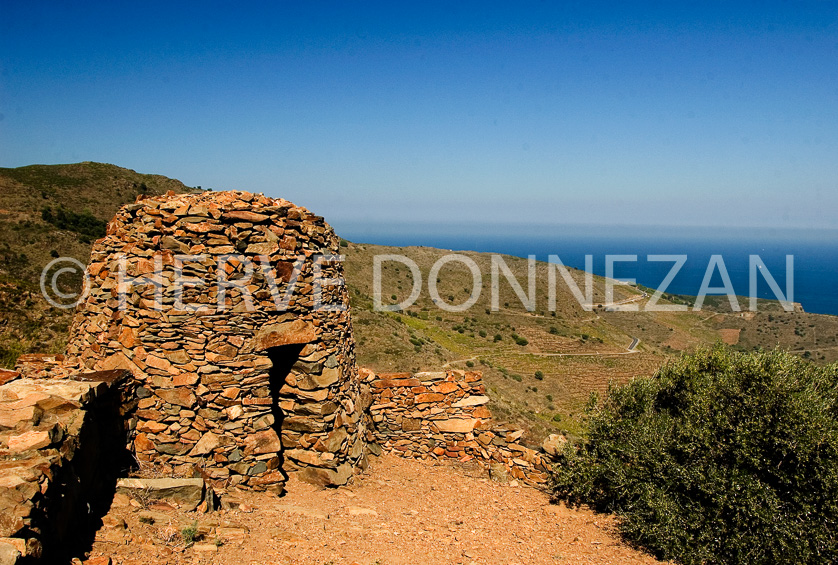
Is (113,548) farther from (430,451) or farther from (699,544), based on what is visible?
(699,544)

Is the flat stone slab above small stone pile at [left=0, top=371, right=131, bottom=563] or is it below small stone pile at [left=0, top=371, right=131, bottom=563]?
below

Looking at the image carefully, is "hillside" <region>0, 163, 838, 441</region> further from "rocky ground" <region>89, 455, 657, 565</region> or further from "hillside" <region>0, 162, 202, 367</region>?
"rocky ground" <region>89, 455, 657, 565</region>

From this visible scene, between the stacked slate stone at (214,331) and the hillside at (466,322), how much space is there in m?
5.12

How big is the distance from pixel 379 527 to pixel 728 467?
5203 millimetres

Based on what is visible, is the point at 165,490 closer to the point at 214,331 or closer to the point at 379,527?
the point at 214,331

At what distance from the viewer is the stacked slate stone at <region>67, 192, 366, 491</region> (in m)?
6.29

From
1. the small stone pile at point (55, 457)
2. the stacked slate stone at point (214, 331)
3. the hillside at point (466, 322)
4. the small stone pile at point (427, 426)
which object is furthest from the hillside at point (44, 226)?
the small stone pile at point (427, 426)

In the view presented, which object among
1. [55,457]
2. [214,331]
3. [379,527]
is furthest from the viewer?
[214,331]

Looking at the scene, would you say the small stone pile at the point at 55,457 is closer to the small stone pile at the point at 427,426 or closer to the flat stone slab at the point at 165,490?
the flat stone slab at the point at 165,490

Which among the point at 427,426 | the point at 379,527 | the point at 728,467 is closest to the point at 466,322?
the point at 427,426

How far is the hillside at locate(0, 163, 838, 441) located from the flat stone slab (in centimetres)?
636

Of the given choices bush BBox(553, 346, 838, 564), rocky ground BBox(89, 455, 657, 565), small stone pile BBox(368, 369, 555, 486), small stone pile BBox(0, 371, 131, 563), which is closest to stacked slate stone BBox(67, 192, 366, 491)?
small stone pile BBox(0, 371, 131, 563)

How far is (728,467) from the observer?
22.5 ft

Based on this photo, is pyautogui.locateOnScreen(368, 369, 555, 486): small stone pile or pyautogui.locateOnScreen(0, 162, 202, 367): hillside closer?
pyautogui.locateOnScreen(368, 369, 555, 486): small stone pile
